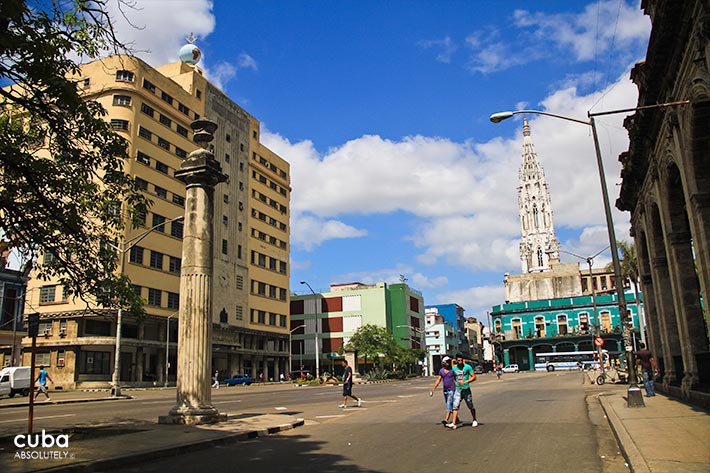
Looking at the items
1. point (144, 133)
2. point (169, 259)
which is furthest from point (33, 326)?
point (144, 133)

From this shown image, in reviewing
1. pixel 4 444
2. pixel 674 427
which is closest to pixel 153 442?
pixel 4 444

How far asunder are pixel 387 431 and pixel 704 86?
37.3ft

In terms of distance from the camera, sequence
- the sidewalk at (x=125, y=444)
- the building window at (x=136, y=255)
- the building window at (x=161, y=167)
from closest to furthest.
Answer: the sidewalk at (x=125, y=444) → the building window at (x=136, y=255) → the building window at (x=161, y=167)

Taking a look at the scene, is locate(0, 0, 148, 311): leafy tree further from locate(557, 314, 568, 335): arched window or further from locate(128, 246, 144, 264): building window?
locate(557, 314, 568, 335): arched window

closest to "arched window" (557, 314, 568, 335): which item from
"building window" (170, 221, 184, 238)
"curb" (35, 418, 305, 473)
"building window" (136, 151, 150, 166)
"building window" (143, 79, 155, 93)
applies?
"building window" (170, 221, 184, 238)

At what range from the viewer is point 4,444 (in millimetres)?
10859

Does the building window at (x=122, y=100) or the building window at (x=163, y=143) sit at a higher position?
the building window at (x=122, y=100)

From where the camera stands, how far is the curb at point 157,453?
845 cm

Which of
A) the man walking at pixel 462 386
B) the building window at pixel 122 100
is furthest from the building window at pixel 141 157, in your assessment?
the man walking at pixel 462 386

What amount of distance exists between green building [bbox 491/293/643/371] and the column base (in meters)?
87.5

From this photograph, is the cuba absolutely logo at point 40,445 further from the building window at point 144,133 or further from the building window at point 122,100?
the building window at point 122,100

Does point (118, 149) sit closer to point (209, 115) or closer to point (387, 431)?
point (387, 431)

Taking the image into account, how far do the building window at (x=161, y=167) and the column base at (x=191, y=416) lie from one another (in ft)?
158

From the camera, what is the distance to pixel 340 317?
95000 millimetres
